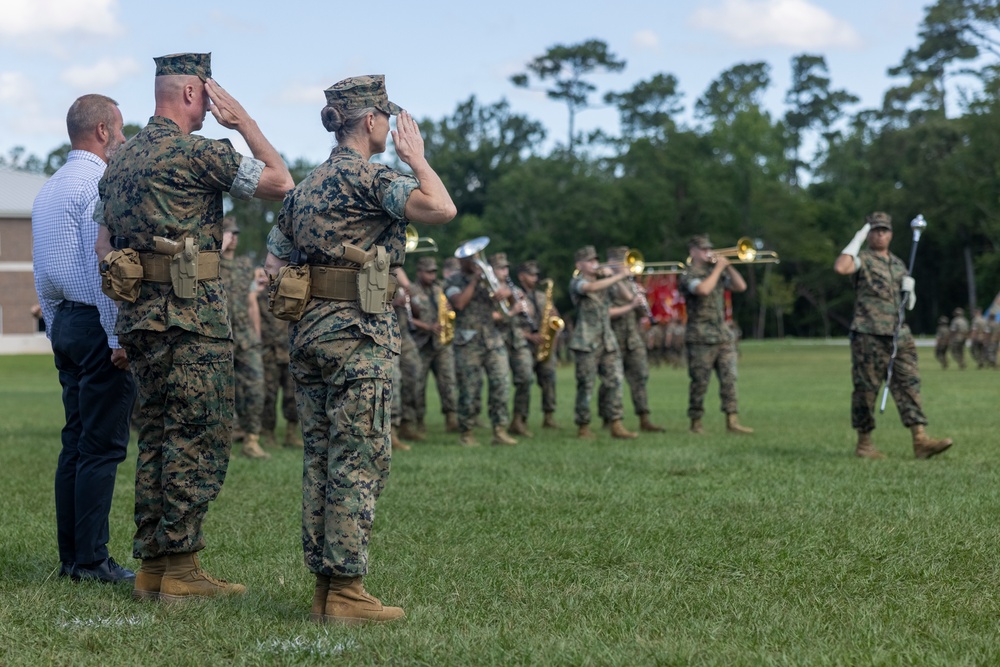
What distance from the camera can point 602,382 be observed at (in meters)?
15.2

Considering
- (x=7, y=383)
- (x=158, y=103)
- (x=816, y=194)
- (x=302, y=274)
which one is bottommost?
(x=7, y=383)

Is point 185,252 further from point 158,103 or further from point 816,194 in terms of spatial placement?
point 816,194

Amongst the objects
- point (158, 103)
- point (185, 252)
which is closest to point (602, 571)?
point (185, 252)

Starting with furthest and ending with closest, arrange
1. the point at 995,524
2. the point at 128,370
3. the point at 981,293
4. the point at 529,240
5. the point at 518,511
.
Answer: the point at 981,293 → the point at 529,240 → the point at 518,511 → the point at 995,524 → the point at 128,370

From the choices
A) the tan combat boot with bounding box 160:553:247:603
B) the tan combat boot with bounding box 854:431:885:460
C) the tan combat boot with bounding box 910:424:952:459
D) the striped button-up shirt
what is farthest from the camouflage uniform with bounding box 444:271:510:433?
the tan combat boot with bounding box 160:553:247:603

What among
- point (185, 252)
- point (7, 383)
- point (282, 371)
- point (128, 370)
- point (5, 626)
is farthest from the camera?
point (7, 383)

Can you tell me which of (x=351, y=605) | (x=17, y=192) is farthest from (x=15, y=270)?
(x=351, y=605)

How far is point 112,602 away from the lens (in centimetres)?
576

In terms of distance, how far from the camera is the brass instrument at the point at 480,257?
14.2 meters

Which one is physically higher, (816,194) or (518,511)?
(816,194)

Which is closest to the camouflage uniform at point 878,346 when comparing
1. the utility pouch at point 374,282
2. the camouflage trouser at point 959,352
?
the utility pouch at point 374,282

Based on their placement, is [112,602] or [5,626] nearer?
[5,626]

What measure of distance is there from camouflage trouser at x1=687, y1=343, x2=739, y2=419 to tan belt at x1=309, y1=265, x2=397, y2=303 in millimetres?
10214

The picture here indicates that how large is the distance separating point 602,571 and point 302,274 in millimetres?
2274
